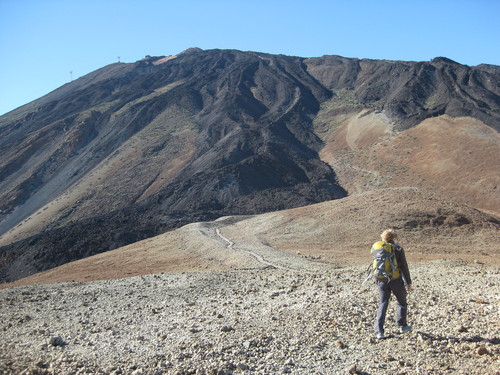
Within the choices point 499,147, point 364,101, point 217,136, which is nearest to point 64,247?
point 217,136

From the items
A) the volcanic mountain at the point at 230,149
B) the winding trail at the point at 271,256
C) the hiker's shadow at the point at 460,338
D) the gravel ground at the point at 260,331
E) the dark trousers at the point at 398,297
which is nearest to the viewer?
the gravel ground at the point at 260,331

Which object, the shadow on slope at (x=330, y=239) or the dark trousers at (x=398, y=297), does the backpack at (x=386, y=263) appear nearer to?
the dark trousers at (x=398, y=297)

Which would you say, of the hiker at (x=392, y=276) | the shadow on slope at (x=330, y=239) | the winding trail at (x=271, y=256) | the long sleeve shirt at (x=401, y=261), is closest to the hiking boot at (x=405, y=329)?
the hiker at (x=392, y=276)

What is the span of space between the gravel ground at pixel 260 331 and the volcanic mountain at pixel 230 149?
1735 centimetres

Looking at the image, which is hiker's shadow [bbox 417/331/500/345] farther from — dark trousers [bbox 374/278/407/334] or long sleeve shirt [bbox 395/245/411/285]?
long sleeve shirt [bbox 395/245/411/285]

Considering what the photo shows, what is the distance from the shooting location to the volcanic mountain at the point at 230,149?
137ft

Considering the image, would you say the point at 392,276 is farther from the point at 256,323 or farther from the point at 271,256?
the point at 271,256

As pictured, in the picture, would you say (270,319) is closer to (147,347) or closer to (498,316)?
(147,347)

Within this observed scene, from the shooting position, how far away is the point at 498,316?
7078 mm

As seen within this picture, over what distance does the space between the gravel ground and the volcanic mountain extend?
56.9 ft

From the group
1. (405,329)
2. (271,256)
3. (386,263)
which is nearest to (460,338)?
(405,329)

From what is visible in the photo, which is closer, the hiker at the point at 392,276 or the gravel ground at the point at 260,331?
the gravel ground at the point at 260,331

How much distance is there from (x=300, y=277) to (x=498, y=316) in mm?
6542

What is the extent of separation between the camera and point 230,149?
5591 cm
